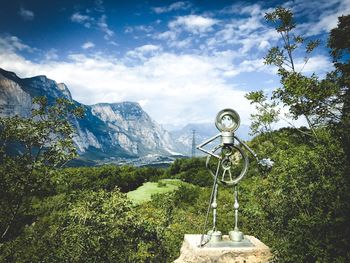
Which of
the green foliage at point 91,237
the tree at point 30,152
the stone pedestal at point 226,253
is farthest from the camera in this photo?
the green foliage at point 91,237

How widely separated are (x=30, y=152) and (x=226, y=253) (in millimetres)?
8227

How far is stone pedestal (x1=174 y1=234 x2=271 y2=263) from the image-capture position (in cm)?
691

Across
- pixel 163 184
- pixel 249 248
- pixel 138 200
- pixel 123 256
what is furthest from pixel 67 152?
pixel 163 184

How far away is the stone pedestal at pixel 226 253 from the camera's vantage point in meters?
6.91

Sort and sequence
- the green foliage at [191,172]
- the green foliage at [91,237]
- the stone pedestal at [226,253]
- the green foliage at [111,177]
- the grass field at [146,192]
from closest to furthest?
the stone pedestal at [226,253]
the green foliage at [91,237]
the grass field at [146,192]
the green foliage at [111,177]
the green foliage at [191,172]

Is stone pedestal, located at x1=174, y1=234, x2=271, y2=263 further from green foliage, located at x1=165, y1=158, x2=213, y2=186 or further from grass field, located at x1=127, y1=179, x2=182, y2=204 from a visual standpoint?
green foliage, located at x1=165, y1=158, x2=213, y2=186

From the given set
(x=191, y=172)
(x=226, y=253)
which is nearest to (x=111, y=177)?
(x=191, y=172)

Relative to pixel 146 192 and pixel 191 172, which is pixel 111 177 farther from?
pixel 191 172

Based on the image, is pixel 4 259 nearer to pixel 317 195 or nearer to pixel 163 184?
pixel 317 195

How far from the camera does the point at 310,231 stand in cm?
660

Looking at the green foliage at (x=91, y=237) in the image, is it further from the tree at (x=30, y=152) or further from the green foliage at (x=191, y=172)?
the green foliage at (x=191, y=172)

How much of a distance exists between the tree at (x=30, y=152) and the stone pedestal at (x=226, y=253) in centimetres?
641

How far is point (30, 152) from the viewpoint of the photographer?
1102cm

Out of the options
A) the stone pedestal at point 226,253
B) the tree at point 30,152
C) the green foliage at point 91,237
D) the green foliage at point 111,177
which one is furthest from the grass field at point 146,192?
the stone pedestal at point 226,253
